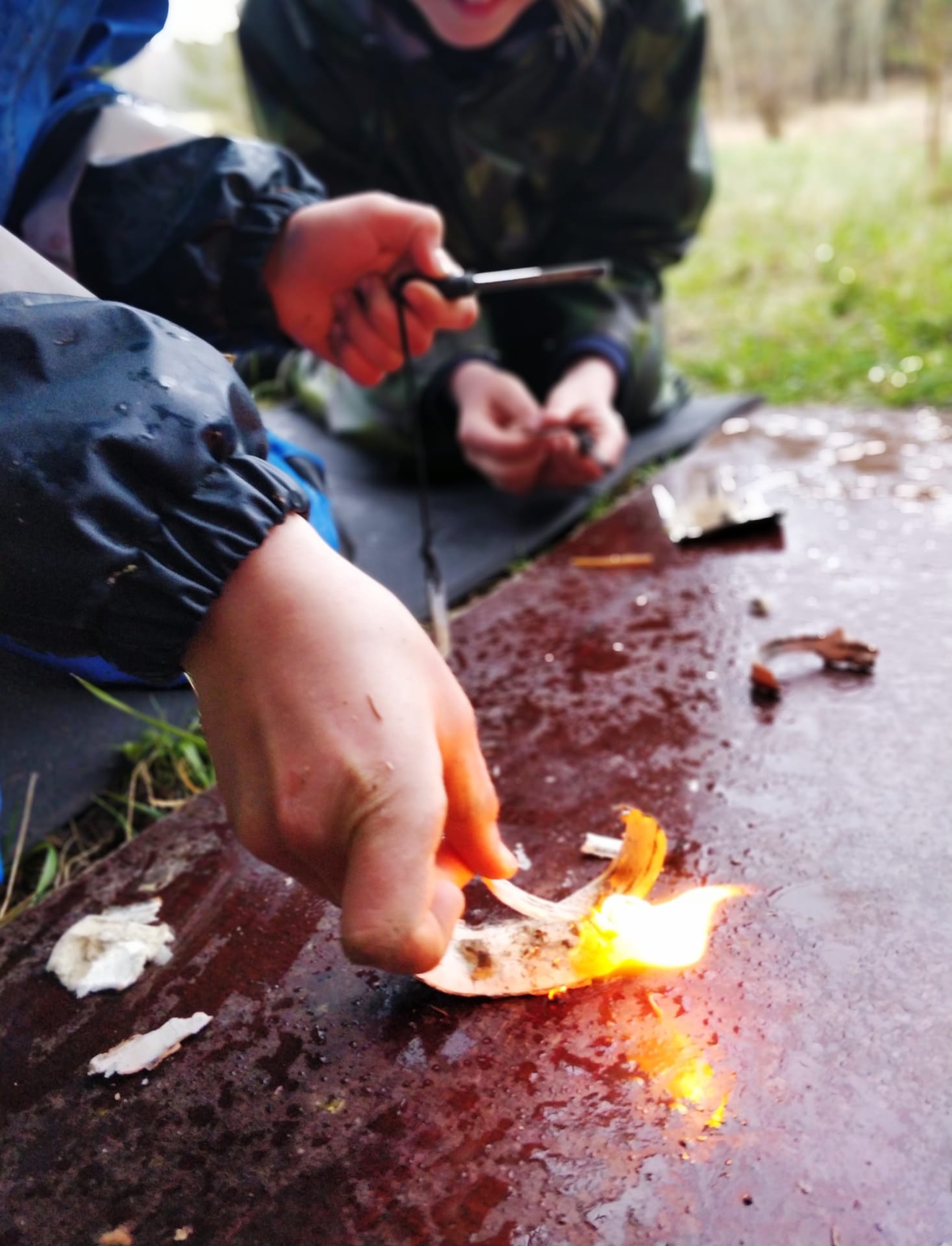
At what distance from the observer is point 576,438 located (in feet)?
Answer: 5.34

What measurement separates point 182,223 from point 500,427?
0.72 metres

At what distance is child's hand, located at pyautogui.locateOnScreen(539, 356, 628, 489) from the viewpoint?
5.35 ft

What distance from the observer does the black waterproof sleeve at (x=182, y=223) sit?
45.6 inches

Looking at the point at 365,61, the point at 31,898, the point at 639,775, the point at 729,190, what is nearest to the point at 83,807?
the point at 31,898

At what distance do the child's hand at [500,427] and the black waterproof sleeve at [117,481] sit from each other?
3.46 ft

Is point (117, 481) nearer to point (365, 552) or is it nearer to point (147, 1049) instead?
point (147, 1049)

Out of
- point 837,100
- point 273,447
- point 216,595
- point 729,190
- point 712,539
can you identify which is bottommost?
point 837,100

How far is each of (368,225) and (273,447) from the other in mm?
266

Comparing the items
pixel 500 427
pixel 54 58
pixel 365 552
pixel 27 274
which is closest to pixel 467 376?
pixel 500 427

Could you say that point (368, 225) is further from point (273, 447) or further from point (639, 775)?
point (639, 775)

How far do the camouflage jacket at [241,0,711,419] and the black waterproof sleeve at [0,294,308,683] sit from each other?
131 centimetres

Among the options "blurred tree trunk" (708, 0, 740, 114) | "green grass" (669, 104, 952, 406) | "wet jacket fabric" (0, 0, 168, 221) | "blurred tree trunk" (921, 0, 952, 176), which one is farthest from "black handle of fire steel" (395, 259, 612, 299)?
"blurred tree trunk" (708, 0, 740, 114)

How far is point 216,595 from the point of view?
1.99 ft

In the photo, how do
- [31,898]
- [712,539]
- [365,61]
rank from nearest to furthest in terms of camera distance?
[31,898]
[712,539]
[365,61]
